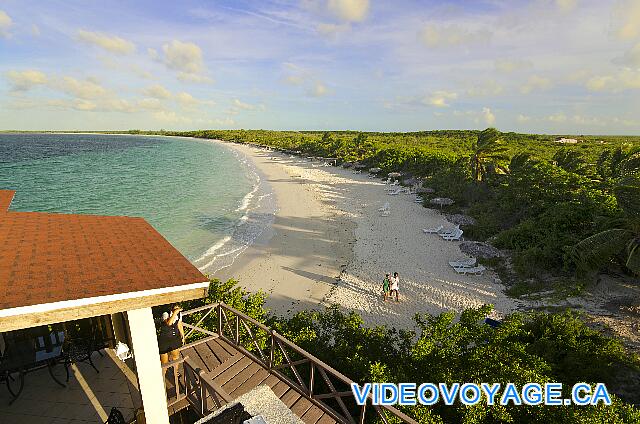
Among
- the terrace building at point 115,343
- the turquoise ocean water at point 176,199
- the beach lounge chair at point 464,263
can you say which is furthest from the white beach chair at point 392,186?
the terrace building at point 115,343

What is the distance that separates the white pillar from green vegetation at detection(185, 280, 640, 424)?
321 cm

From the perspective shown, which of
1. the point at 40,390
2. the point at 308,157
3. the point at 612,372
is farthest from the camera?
the point at 308,157

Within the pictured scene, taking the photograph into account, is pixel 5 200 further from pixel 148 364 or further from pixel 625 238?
pixel 625 238

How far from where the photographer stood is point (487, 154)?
93.4ft

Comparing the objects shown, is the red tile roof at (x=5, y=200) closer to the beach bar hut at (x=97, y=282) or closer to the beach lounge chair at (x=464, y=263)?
the beach bar hut at (x=97, y=282)

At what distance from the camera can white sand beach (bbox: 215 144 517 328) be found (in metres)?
13.9

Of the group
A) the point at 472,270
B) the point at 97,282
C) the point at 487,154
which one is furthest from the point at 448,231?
the point at 97,282

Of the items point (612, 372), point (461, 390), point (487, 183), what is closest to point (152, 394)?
point (461, 390)

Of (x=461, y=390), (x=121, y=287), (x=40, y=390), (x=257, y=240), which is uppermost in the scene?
(x=121, y=287)

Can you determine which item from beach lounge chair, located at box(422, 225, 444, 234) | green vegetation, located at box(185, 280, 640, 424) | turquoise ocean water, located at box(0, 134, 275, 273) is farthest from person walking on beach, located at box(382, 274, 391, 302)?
beach lounge chair, located at box(422, 225, 444, 234)

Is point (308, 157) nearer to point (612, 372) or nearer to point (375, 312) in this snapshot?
point (375, 312)

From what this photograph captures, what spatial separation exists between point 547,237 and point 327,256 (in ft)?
36.5

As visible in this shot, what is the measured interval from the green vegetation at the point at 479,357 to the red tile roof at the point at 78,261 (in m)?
3.30

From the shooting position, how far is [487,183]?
1128 inches
